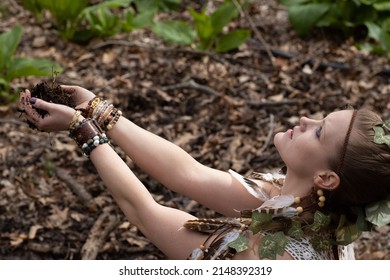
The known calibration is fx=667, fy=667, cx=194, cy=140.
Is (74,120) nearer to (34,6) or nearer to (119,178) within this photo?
(119,178)

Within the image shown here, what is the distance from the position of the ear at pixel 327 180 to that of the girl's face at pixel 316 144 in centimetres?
2

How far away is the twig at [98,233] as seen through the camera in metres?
3.61

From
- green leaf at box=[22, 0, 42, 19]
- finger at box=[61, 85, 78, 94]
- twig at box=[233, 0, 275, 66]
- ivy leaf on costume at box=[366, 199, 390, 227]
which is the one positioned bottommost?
twig at box=[233, 0, 275, 66]

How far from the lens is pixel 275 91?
5.16 meters

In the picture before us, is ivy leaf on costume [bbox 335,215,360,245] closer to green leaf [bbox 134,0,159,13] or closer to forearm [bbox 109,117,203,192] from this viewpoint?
forearm [bbox 109,117,203,192]

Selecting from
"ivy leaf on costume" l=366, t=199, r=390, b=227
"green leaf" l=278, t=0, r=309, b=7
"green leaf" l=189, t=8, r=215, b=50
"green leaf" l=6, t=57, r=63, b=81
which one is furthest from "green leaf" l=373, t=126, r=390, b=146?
"green leaf" l=278, t=0, r=309, b=7

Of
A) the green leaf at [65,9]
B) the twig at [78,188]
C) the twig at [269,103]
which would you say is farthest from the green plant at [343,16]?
the twig at [78,188]

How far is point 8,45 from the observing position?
483 centimetres

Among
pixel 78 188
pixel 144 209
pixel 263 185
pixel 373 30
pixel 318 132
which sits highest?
pixel 318 132

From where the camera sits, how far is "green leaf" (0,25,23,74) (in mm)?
4785

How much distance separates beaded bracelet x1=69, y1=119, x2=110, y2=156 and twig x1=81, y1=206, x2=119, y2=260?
1.34 m

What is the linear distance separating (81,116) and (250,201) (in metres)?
0.74

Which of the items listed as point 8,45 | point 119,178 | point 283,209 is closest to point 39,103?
point 119,178

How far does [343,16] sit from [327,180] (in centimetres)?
397
